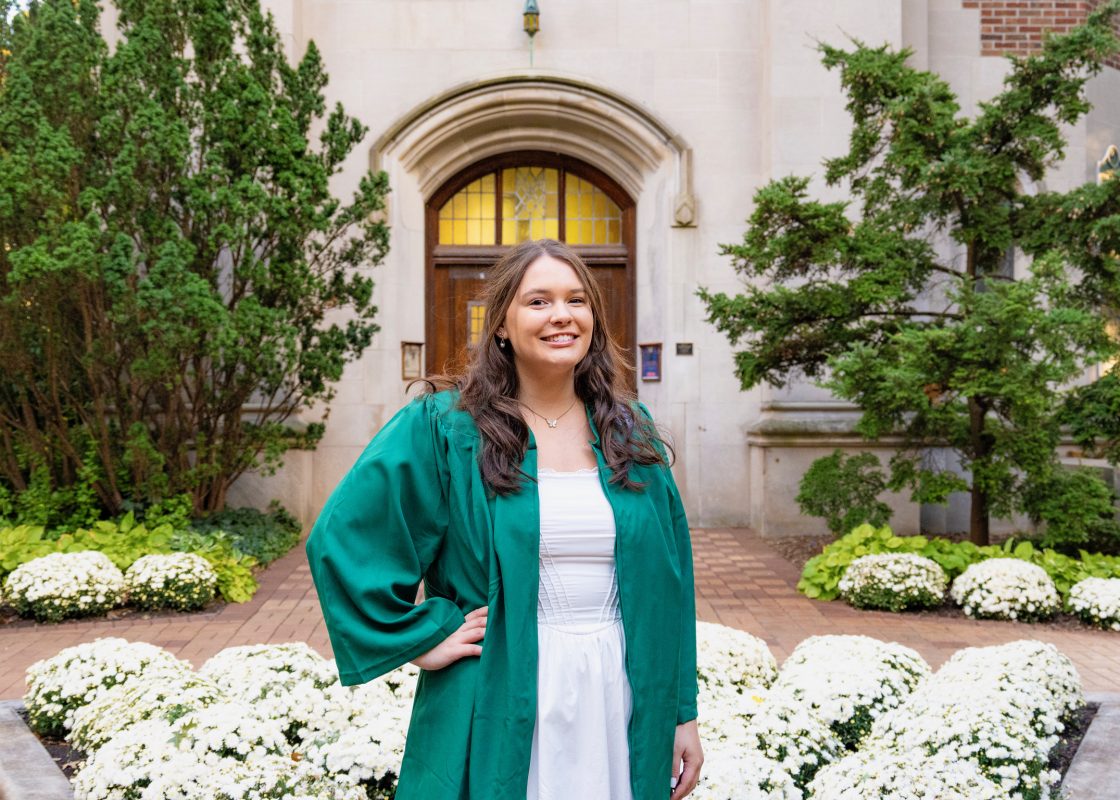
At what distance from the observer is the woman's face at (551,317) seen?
6.75ft

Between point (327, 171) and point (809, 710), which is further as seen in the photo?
point (327, 171)

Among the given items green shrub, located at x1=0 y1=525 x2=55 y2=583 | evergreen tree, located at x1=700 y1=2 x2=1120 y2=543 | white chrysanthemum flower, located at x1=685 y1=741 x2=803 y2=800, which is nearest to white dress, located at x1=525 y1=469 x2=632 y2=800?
white chrysanthemum flower, located at x1=685 y1=741 x2=803 y2=800

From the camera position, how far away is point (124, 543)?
24.9 ft

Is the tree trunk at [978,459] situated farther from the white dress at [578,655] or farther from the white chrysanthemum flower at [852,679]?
the white dress at [578,655]

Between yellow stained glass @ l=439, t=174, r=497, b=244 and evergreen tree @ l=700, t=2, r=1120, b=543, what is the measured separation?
397 cm

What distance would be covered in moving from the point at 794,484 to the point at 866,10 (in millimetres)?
4481

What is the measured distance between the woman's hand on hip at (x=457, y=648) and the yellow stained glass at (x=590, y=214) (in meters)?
9.35

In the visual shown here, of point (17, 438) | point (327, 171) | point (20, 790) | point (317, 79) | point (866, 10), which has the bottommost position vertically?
point (20, 790)

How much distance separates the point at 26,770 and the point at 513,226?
27.0ft

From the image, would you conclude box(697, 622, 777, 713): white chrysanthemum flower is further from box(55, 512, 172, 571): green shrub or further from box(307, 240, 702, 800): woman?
box(55, 512, 172, 571): green shrub

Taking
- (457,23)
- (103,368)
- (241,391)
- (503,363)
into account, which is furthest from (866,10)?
(503,363)

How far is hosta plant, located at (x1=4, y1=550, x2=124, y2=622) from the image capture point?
6.34 m

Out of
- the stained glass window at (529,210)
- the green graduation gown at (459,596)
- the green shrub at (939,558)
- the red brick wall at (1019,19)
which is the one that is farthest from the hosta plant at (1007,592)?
the red brick wall at (1019,19)

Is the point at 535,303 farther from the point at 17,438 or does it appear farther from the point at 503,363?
the point at 17,438
